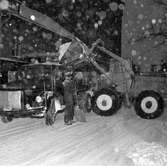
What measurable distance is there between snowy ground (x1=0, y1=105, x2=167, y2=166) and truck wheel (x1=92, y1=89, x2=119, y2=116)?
0.83 ft

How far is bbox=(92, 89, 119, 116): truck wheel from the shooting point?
9.21 metres

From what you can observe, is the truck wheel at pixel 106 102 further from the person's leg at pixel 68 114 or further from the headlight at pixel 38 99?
the headlight at pixel 38 99

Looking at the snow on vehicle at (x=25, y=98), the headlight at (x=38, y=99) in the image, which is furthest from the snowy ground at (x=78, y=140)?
the headlight at (x=38, y=99)

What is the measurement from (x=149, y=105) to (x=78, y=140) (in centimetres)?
386

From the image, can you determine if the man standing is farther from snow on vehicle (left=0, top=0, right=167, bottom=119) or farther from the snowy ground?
snow on vehicle (left=0, top=0, right=167, bottom=119)

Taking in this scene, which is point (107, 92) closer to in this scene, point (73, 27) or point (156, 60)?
point (73, 27)

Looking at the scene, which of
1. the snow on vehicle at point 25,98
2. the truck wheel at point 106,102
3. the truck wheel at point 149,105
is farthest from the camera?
the truck wheel at point 106,102

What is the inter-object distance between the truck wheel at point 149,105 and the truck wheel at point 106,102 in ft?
2.75

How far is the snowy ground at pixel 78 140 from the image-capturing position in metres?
4.88

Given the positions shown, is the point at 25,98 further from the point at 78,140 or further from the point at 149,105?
the point at 149,105

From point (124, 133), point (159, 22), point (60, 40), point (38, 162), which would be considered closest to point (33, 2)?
point (60, 40)

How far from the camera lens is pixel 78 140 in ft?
20.7

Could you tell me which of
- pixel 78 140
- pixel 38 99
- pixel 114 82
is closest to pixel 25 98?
pixel 38 99

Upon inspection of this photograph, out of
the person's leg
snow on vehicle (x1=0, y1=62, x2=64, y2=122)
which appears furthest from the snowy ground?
snow on vehicle (x1=0, y1=62, x2=64, y2=122)
